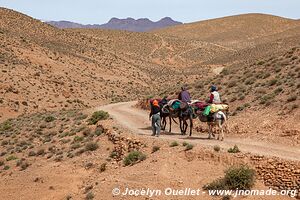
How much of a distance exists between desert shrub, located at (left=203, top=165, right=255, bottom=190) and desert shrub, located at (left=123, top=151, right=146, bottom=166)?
431cm

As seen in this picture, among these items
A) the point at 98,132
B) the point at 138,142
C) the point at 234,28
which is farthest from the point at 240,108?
the point at 234,28

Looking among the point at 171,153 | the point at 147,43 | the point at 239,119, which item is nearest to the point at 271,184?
the point at 171,153

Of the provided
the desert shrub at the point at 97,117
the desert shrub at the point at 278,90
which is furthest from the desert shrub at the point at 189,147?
the desert shrub at the point at 97,117

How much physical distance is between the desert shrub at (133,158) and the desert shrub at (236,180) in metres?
4.31

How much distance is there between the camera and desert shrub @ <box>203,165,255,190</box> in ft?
45.9

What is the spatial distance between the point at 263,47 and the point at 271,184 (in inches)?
3491

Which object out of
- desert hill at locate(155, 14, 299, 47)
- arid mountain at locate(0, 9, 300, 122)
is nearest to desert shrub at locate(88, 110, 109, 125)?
arid mountain at locate(0, 9, 300, 122)

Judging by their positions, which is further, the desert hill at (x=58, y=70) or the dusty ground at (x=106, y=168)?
the desert hill at (x=58, y=70)

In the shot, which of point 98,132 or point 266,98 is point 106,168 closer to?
point 98,132

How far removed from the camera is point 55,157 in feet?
77.7

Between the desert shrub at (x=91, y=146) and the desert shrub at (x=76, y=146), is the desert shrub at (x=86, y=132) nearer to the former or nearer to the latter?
the desert shrub at (x=76, y=146)

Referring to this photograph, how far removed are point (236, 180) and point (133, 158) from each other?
5.45 meters

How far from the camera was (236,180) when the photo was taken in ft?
46.0

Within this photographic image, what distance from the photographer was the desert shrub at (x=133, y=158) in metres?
18.0
